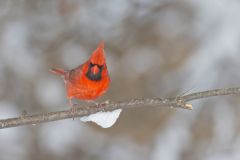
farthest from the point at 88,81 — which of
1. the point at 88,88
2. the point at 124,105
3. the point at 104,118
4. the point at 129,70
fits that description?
the point at 129,70

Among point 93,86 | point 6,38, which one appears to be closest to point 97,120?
point 93,86

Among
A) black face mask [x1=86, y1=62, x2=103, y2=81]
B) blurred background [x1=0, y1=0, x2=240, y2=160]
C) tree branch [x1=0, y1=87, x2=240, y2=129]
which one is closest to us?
tree branch [x1=0, y1=87, x2=240, y2=129]

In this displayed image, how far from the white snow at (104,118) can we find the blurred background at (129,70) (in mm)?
2200

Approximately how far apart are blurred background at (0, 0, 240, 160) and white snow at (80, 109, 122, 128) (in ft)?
7.22

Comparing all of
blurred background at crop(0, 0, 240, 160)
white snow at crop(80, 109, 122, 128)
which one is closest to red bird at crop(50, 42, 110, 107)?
white snow at crop(80, 109, 122, 128)

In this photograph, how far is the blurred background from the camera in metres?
4.91

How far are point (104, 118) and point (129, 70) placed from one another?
2507 mm

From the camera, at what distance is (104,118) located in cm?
265

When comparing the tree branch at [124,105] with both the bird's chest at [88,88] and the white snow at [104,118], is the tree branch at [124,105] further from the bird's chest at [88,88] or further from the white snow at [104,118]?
the bird's chest at [88,88]

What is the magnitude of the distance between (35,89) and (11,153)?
598 millimetres

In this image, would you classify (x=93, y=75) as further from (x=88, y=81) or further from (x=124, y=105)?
(x=124, y=105)

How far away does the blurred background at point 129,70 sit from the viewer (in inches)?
193

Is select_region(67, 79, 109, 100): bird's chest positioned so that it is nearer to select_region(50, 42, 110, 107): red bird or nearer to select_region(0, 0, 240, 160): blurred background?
select_region(50, 42, 110, 107): red bird

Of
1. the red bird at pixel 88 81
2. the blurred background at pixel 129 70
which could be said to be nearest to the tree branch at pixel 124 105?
the red bird at pixel 88 81
